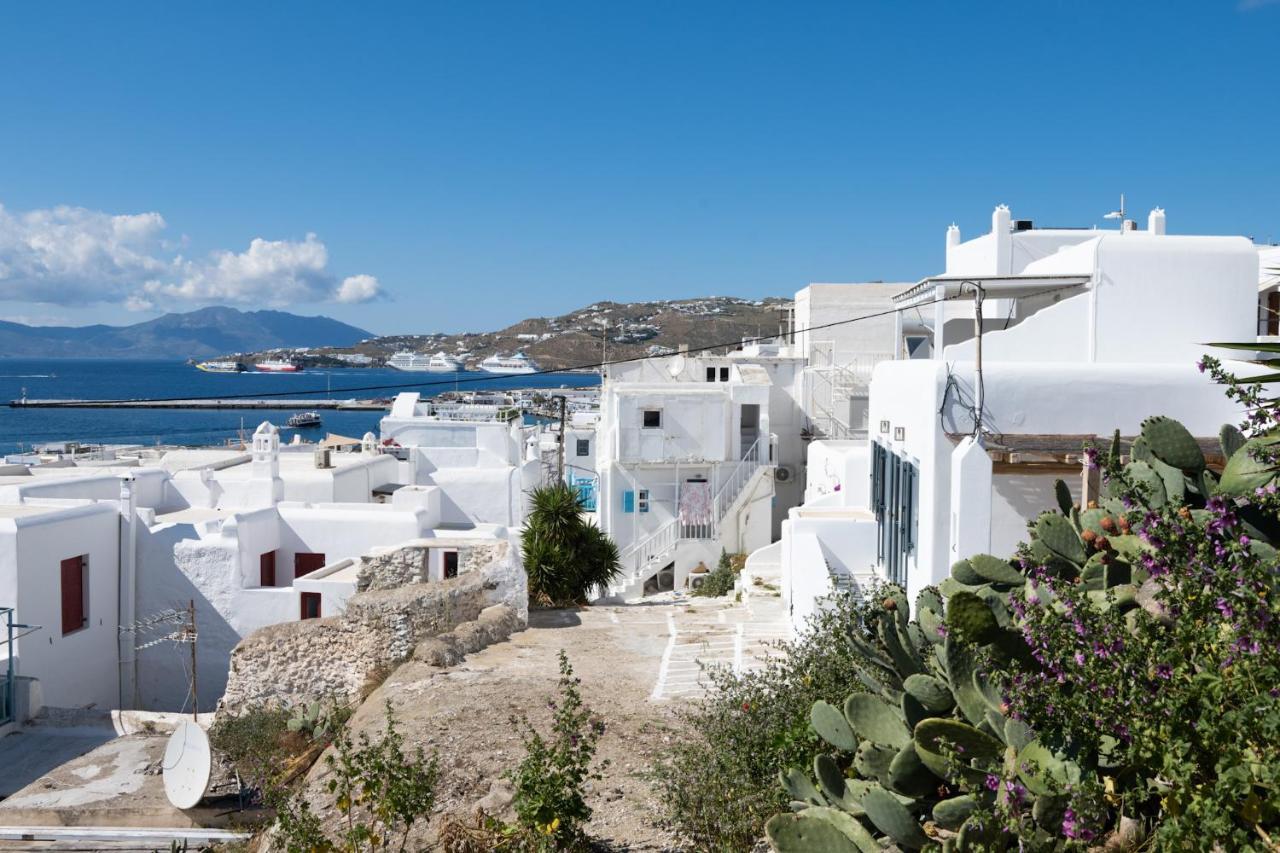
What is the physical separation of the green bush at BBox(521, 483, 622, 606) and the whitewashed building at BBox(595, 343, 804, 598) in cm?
1000

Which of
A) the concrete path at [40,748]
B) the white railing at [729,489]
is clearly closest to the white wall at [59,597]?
the concrete path at [40,748]

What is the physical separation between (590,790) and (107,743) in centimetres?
1145

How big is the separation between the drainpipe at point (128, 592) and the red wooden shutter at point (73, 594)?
1.21 metres

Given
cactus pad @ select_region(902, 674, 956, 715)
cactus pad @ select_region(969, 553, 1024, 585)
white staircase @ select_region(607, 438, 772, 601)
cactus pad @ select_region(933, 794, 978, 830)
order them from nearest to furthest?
1. cactus pad @ select_region(933, 794, 978, 830)
2. cactus pad @ select_region(902, 674, 956, 715)
3. cactus pad @ select_region(969, 553, 1024, 585)
4. white staircase @ select_region(607, 438, 772, 601)

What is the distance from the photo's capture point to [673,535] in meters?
32.7

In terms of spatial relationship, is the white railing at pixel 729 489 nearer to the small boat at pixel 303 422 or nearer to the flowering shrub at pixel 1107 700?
the flowering shrub at pixel 1107 700

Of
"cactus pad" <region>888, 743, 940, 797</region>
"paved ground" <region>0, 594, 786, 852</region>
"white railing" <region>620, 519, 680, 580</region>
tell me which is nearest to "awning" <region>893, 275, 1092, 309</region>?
"paved ground" <region>0, 594, 786, 852</region>

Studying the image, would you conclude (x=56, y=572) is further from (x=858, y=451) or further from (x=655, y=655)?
(x=858, y=451)

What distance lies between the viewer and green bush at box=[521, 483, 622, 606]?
21031mm

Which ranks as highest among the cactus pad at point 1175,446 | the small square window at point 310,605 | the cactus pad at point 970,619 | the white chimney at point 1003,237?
the white chimney at point 1003,237

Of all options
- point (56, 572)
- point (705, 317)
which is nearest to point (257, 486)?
point (56, 572)

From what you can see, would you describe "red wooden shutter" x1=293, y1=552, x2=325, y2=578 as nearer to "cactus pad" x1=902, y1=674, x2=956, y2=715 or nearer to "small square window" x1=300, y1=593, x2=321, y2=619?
"small square window" x1=300, y1=593, x2=321, y2=619

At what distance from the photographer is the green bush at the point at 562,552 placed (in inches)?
828

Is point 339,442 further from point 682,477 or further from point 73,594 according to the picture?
point 73,594
